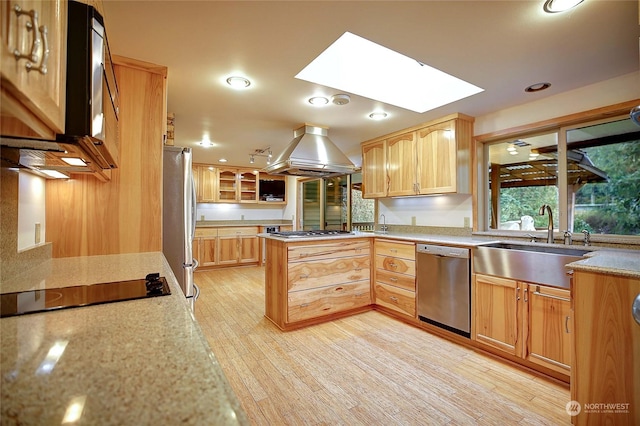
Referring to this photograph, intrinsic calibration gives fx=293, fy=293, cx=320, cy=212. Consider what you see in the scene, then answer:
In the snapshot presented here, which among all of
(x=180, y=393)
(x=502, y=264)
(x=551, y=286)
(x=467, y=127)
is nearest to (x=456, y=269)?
(x=502, y=264)

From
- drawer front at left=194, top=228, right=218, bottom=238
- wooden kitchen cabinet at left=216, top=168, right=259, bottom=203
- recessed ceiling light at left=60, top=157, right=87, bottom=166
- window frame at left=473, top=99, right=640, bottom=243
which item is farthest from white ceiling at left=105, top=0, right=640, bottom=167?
wooden kitchen cabinet at left=216, top=168, right=259, bottom=203

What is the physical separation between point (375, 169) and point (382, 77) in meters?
1.51

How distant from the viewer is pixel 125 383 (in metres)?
0.51

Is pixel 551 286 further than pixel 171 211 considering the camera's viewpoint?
No

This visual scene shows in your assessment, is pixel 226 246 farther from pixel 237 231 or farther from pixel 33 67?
pixel 33 67

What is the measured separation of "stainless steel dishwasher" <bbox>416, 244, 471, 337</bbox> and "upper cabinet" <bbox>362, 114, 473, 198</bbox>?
71cm

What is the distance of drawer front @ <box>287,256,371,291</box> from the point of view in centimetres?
301

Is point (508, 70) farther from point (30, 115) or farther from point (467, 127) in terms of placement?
point (30, 115)

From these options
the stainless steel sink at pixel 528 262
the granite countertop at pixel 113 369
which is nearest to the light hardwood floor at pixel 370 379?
the stainless steel sink at pixel 528 262

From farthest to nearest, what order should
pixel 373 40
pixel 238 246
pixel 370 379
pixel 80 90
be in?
pixel 238 246 < pixel 370 379 < pixel 373 40 < pixel 80 90

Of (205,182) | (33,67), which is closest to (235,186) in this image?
(205,182)

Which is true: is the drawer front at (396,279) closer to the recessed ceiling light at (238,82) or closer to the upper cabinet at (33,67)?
the recessed ceiling light at (238,82)

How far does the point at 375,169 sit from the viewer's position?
4.02 metres

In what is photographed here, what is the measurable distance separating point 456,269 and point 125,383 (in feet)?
9.04
